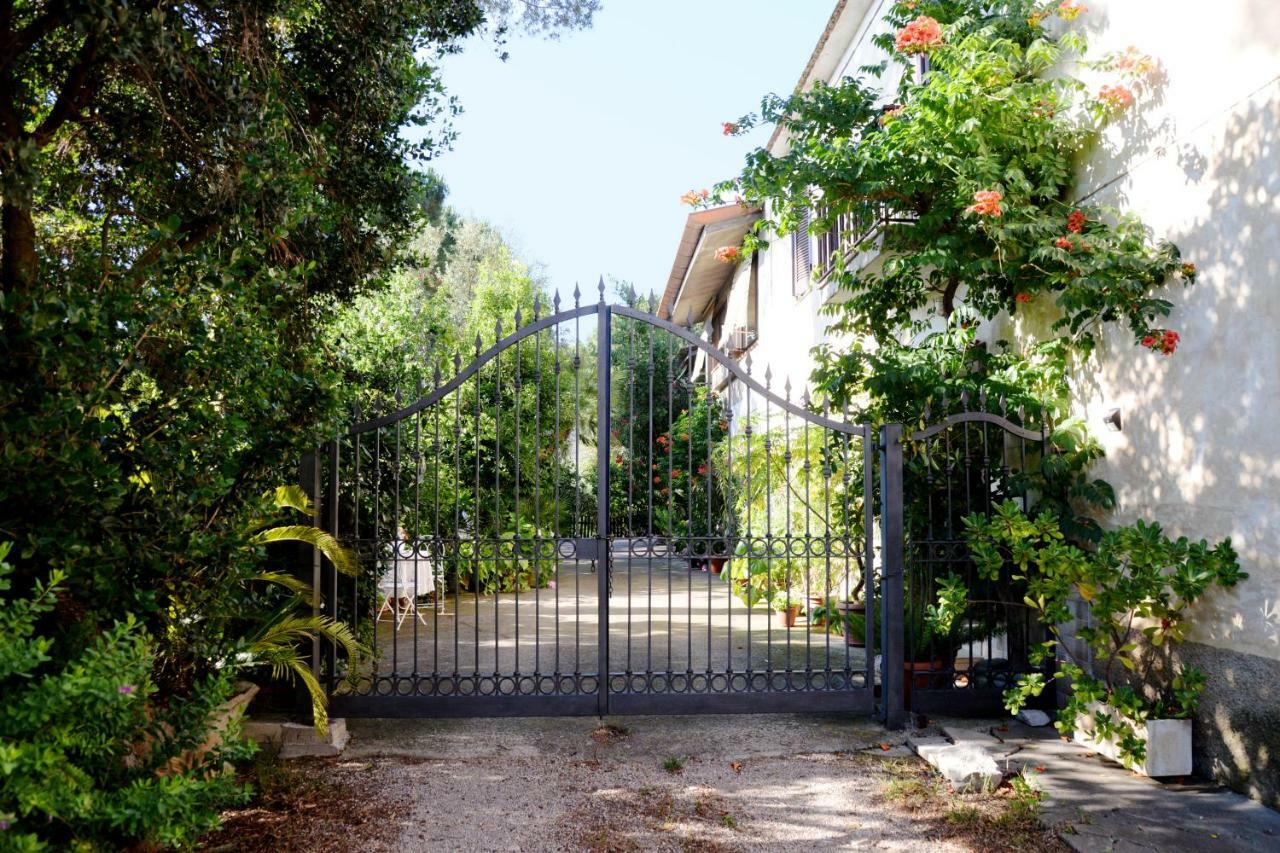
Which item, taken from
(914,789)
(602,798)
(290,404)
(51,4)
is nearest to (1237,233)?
(914,789)

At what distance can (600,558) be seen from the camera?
6.02 m

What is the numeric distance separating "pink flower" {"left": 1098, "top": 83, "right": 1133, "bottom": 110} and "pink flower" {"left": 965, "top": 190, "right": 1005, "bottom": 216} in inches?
32.0

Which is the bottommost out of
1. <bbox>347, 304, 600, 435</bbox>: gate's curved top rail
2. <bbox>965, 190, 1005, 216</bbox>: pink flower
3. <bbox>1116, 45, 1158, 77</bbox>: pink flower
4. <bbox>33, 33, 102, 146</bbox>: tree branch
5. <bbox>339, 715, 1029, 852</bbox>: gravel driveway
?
<bbox>339, 715, 1029, 852</bbox>: gravel driveway

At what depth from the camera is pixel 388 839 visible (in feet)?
13.9

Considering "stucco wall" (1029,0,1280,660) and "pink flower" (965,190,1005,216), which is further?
"pink flower" (965,190,1005,216)

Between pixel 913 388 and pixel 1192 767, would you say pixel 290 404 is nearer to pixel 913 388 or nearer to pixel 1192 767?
pixel 913 388

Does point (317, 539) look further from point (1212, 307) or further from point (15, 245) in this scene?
point (1212, 307)

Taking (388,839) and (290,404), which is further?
(290,404)

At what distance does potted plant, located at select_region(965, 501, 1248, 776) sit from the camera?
4.85 metres

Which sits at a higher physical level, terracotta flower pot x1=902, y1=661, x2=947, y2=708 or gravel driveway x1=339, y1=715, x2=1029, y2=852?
terracotta flower pot x1=902, y1=661, x2=947, y2=708

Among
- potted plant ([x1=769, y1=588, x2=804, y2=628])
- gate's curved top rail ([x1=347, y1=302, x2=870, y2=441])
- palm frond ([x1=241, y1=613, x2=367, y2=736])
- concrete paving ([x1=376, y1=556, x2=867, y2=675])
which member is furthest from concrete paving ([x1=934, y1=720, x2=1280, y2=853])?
potted plant ([x1=769, y1=588, x2=804, y2=628])

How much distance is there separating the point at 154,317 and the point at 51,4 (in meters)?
1.62

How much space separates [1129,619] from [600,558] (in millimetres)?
3161

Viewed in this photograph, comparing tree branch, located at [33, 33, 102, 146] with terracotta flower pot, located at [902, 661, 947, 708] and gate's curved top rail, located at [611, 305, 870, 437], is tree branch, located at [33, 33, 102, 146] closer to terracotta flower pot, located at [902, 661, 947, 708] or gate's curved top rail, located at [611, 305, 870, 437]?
gate's curved top rail, located at [611, 305, 870, 437]
